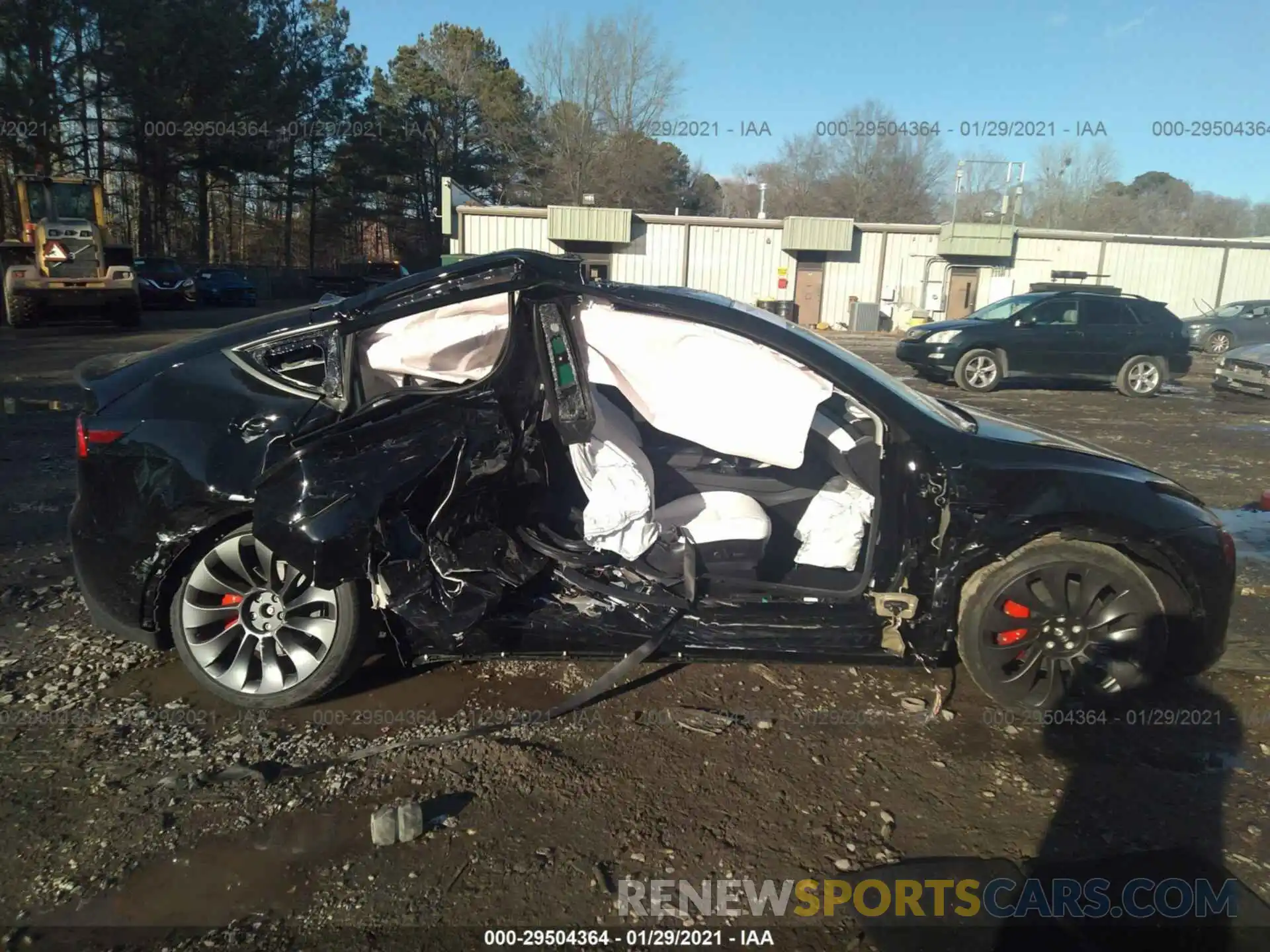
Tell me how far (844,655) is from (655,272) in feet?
96.4

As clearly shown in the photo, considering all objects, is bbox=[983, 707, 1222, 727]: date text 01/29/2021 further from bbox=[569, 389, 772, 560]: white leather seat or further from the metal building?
the metal building

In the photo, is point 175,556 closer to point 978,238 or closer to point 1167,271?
point 978,238

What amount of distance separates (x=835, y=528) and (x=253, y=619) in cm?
248

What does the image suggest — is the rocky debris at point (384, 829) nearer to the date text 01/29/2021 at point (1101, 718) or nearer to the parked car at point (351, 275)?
the date text 01/29/2021 at point (1101, 718)

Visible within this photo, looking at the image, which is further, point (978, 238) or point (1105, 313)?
point (978, 238)

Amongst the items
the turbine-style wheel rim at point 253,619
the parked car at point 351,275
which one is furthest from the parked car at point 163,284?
the turbine-style wheel rim at point 253,619

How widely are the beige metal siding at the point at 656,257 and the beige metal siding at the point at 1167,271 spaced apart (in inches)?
648

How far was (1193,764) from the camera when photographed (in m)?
3.19

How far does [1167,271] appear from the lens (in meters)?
32.7

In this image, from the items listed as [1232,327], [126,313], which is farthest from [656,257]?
[1232,327]

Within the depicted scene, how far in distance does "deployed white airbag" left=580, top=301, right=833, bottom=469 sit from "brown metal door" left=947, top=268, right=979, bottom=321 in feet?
102

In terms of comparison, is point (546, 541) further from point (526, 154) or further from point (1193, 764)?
point (526, 154)

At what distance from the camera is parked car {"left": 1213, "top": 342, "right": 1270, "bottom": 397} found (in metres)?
13.6

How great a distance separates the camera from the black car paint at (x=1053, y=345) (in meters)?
14.0
